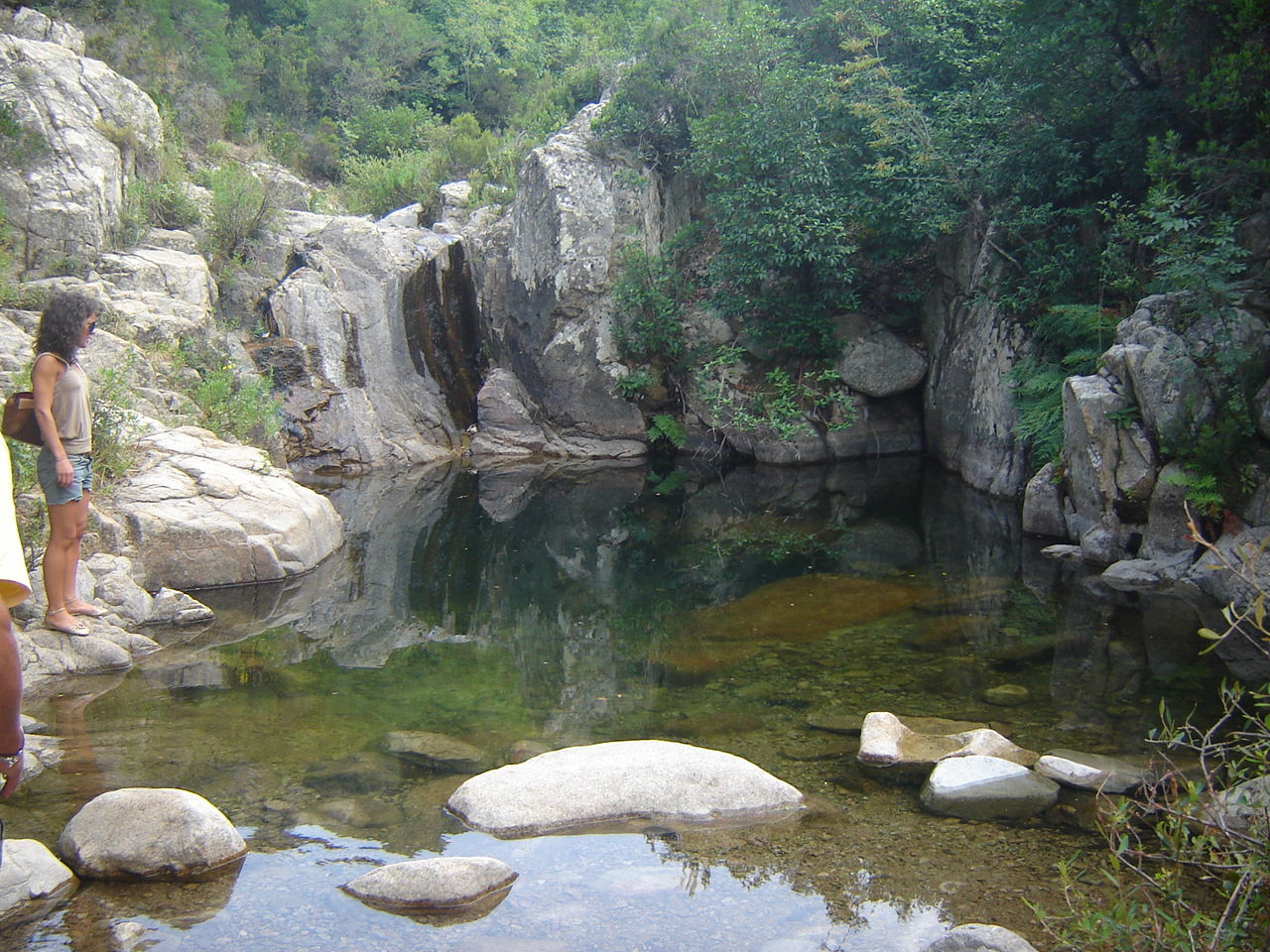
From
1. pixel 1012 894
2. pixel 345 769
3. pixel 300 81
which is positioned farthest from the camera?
pixel 300 81

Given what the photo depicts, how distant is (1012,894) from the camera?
392cm

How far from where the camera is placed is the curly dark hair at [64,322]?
6.02 metres

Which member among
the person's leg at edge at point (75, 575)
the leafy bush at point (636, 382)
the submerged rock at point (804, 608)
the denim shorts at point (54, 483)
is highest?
the leafy bush at point (636, 382)

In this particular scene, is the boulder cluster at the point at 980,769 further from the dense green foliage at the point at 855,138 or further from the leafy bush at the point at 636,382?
the leafy bush at the point at 636,382

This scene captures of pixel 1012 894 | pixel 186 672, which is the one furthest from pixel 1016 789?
pixel 186 672

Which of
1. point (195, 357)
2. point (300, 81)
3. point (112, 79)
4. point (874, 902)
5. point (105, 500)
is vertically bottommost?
point (874, 902)

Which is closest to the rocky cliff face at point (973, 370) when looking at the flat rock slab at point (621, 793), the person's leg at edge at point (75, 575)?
the flat rock slab at point (621, 793)

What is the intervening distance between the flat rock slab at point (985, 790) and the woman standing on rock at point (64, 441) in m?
5.45

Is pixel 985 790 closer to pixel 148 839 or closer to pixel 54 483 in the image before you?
pixel 148 839

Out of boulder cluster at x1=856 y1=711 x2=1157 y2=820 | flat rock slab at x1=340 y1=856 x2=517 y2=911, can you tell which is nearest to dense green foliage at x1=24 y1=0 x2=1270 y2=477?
→ boulder cluster at x1=856 y1=711 x2=1157 y2=820

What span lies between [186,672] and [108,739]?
4.13 feet

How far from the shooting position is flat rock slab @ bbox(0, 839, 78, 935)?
3.57 meters

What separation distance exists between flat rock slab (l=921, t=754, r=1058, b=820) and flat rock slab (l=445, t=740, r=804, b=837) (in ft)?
2.23

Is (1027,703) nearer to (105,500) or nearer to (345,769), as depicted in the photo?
(345,769)
